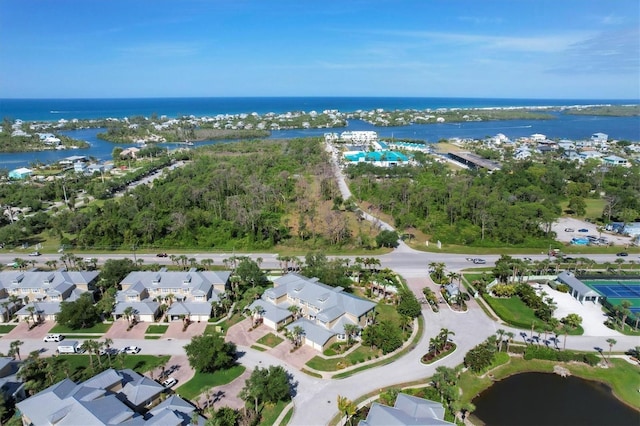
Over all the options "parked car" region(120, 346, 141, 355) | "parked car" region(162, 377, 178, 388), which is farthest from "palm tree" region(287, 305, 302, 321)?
"parked car" region(120, 346, 141, 355)

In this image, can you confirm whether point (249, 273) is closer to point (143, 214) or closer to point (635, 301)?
→ point (143, 214)

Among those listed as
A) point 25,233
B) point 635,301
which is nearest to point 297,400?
point 635,301

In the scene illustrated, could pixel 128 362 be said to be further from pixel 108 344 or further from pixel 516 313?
pixel 516 313

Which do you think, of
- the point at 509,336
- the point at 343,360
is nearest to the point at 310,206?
the point at 343,360

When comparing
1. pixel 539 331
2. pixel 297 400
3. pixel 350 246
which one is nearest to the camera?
pixel 297 400

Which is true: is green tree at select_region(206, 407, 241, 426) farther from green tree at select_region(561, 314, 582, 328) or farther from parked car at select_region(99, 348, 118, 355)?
green tree at select_region(561, 314, 582, 328)

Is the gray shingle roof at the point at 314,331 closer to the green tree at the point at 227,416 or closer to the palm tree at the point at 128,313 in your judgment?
the green tree at the point at 227,416
